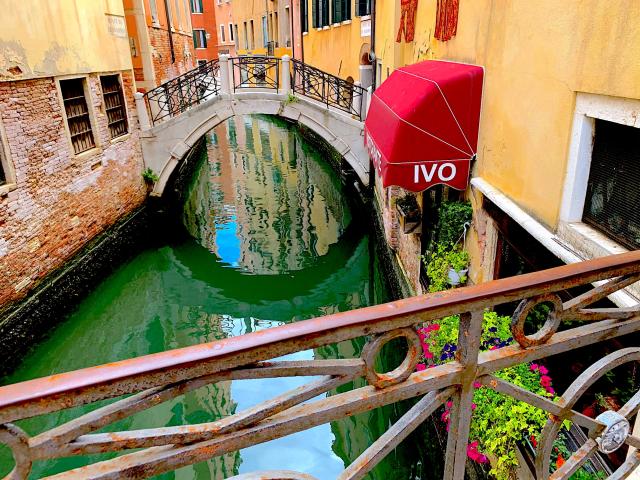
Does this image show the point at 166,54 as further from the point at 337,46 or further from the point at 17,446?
the point at 17,446

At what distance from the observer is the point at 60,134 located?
7293 millimetres

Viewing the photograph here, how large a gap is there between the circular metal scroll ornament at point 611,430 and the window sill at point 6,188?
656 centimetres

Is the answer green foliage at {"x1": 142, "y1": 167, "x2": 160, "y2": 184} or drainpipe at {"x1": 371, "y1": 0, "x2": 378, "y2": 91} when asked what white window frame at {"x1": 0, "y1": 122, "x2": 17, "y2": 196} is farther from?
drainpipe at {"x1": 371, "y1": 0, "x2": 378, "y2": 91}

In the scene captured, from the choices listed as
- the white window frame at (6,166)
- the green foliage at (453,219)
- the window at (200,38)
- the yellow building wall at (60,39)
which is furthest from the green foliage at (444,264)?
the window at (200,38)

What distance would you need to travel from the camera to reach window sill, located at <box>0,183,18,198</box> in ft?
19.2

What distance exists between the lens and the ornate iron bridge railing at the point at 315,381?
2.56 feet

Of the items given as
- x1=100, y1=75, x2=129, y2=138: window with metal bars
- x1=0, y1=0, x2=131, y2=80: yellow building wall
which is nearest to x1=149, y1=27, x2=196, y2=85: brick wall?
x1=0, y1=0, x2=131, y2=80: yellow building wall

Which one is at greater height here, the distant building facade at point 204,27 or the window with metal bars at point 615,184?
the distant building facade at point 204,27

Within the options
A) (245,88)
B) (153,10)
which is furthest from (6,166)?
(153,10)

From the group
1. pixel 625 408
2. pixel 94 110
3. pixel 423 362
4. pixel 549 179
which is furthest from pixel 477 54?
pixel 94 110

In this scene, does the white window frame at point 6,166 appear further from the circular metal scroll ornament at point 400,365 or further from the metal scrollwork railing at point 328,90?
the circular metal scroll ornament at point 400,365

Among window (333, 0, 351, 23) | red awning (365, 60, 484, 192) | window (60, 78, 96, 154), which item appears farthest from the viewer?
window (333, 0, 351, 23)

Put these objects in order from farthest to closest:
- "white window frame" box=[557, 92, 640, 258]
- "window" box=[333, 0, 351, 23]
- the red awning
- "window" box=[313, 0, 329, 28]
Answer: "window" box=[313, 0, 329, 28]
"window" box=[333, 0, 351, 23]
the red awning
"white window frame" box=[557, 92, 640, 258]

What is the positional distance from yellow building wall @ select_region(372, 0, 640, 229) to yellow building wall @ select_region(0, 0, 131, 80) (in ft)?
17.8
